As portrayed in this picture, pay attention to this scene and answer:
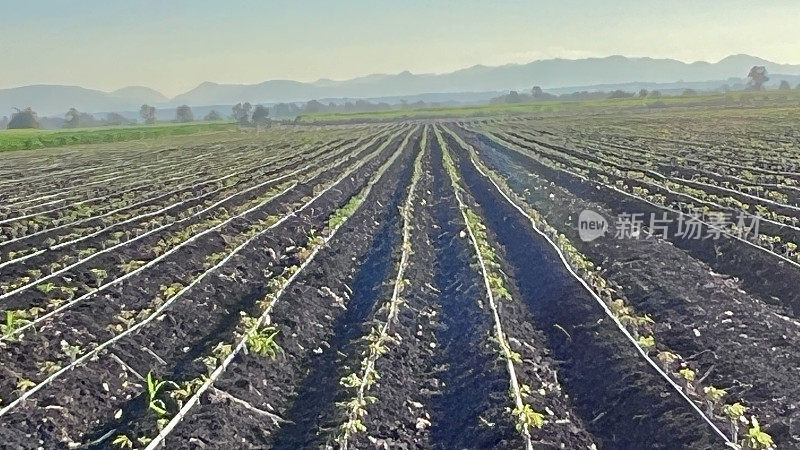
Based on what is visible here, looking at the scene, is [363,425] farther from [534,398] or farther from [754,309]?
[754,309]

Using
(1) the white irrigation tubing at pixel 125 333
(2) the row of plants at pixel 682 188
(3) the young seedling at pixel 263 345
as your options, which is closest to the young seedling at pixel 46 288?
(1) the white irrigation tubing at pixel 125 333

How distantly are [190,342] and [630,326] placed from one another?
522cm

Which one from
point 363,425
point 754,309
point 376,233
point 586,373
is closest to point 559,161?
point 376,233

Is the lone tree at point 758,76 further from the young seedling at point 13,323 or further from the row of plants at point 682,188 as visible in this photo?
the young seedling at point 13,323

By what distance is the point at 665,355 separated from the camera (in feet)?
26.1

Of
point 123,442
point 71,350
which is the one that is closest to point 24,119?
point 71,350

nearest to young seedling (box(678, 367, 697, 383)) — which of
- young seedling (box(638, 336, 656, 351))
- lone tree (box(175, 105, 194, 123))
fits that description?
young seedling (box(638, 336, 656, 351))

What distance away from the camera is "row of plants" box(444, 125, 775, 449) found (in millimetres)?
6227

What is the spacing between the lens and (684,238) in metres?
13.6

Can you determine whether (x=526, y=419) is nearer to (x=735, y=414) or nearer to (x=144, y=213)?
(x=735, y=414)

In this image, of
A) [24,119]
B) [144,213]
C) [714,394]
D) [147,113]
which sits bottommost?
[147,113]

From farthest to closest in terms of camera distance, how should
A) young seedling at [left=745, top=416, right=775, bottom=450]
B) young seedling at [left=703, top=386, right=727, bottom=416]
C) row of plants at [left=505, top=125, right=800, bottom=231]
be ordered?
1. row of plants at [left=505, top=125, right=800, bottom=231]
2. young seedling at [left=703, top=386, right=727, bottom=416]
3. young seedling at [left=745, top=416, right=775, bottom=450]

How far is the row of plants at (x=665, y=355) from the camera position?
6227 millimetres

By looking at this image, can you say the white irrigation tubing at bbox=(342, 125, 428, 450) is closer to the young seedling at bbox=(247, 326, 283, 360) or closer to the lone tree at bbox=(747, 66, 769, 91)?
the young seedling at bbox=(247, 326, 283, 360)
